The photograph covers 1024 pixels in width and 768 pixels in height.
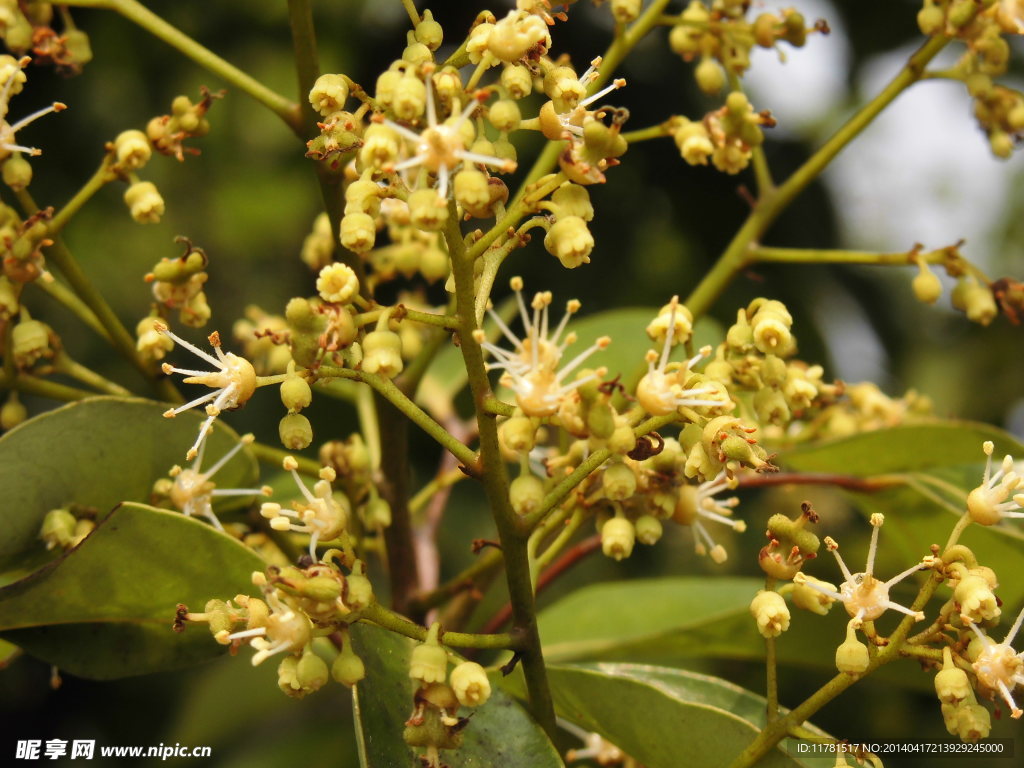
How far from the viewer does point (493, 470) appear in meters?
1.09

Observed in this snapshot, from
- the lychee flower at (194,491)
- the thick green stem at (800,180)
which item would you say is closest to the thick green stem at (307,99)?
the lychee flower at (194,491)

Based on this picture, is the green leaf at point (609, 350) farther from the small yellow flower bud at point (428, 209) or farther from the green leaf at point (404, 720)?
the small yellow flower bud at point (428, 209)

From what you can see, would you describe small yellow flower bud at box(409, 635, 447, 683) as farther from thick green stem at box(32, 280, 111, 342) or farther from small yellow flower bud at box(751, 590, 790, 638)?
thick green stem at box(32, 280, 111, 342)

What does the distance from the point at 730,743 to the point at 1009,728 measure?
213 centimetres

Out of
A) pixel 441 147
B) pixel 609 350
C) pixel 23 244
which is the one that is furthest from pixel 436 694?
pixel 609 350

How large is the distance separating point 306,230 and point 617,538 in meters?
2.17

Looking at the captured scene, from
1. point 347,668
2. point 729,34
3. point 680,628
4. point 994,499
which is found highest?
point 729,34

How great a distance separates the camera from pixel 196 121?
4.74ft

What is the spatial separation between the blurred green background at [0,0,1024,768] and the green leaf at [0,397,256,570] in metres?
0.89

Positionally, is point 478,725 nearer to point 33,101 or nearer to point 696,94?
point 696,94

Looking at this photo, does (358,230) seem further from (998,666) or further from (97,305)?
(998,666)

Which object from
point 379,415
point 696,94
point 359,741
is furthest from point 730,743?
point 696,94

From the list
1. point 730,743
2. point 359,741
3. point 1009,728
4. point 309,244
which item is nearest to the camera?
point 359,741

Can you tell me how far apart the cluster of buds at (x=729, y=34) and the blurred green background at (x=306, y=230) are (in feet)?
2.27
